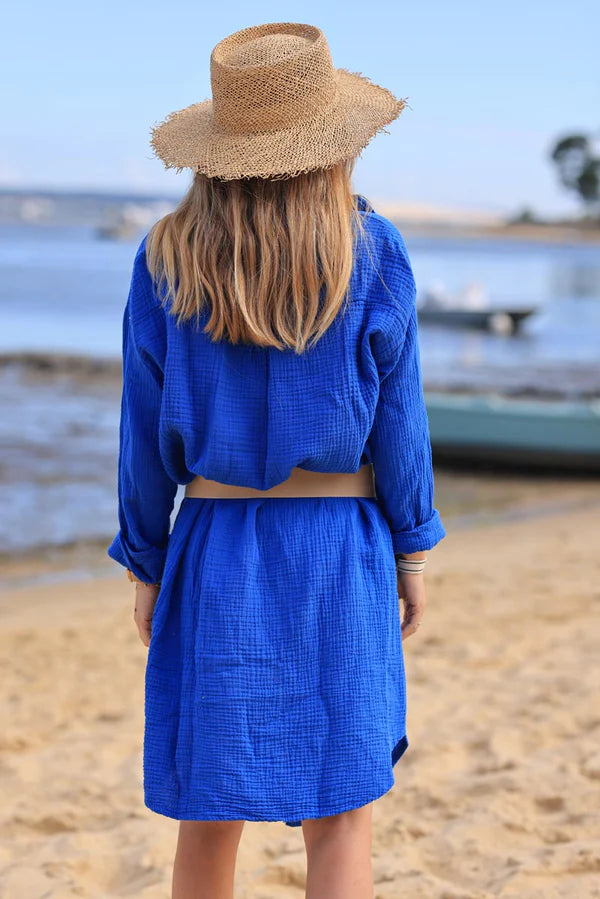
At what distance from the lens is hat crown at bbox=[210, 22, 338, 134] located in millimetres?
1665

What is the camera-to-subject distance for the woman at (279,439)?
163 cm

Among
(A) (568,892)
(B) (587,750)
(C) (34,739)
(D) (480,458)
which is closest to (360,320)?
(A) (568,892)

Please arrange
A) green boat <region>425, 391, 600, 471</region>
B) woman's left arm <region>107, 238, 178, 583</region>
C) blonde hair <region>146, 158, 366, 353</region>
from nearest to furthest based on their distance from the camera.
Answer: blonde hair <region>146, 158, 366, 353</region>, woman's left arm <region>107, 238, 178, 583</region>, green boat <region>425, 391, 600, 471</region>

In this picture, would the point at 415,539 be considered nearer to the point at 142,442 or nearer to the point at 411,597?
the point at 411,597

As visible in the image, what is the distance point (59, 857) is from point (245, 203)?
1868mm

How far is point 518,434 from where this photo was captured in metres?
9.36

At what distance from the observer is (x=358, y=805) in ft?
5.54

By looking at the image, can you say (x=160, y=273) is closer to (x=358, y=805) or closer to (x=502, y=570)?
(x=358, y=805)

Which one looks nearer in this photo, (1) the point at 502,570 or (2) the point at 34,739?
(2) the point at 34,739

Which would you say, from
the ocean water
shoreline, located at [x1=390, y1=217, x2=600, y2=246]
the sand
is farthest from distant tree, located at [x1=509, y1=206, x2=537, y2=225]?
the sand

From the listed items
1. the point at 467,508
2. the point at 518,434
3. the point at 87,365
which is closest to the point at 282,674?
the point at 467,508

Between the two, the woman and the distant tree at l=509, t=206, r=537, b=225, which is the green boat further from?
the distant tree at l=509, t=206, r=537, b=225

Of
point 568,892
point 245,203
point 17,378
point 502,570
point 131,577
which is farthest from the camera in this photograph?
point 17,378

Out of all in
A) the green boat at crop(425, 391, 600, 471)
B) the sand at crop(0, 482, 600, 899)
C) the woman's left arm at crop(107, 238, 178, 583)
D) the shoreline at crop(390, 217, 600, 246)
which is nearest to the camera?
the woman's left arm at crop(107, 238, 178, 583)
